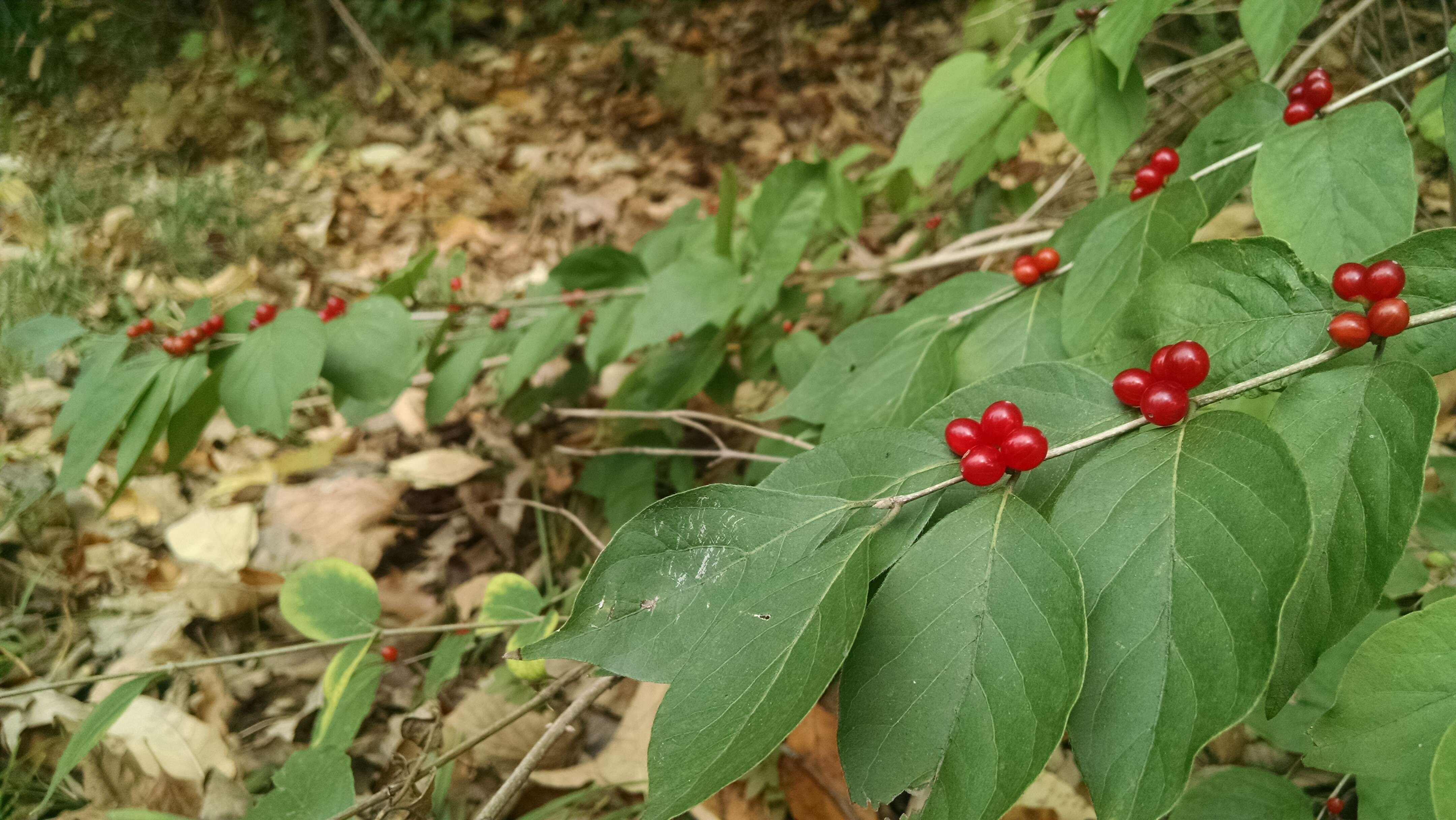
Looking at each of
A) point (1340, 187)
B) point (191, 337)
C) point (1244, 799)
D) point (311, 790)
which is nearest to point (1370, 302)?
point (1340, 187)

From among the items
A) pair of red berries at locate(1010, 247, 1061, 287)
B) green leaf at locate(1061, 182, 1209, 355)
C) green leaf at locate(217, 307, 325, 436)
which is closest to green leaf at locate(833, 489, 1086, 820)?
green leaf at locate(1061, 182, 1209, 355)

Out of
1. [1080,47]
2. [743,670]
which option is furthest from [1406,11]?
[743,670]

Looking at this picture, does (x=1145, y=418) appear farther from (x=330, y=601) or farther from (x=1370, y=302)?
(x=330, y=601)

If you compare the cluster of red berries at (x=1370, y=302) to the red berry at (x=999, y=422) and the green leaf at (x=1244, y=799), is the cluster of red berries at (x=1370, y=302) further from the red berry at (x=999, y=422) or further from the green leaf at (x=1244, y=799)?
the green leaf at (x=1244, y=799)

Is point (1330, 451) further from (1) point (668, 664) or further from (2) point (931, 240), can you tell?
(2) point (931, 240)

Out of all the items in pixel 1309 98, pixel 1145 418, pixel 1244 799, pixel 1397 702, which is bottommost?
pixel 1244 799

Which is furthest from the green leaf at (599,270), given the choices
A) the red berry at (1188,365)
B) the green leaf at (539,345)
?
the red berry at (1188,365)
